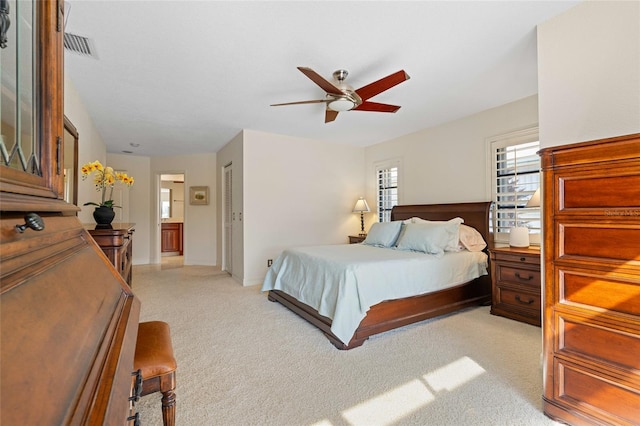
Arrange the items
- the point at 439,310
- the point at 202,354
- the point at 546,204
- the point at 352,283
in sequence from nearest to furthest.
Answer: the point at 546,204
the point at 202,354
the point at 352,283
the point at 439,310

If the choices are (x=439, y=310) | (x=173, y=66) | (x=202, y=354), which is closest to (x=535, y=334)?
(x=439, y=310)

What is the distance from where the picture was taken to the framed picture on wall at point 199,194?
6359 mm

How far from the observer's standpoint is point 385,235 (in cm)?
392

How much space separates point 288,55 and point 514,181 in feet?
9.68

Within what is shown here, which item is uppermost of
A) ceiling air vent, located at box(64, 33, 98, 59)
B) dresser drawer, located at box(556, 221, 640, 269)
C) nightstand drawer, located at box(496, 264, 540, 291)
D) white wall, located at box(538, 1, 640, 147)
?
ceiling air vent, located at box(64, 33, 98, 59)

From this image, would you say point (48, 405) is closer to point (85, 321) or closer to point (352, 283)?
point (85, 321)

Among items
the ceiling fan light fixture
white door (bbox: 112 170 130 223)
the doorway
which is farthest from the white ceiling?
the doorway

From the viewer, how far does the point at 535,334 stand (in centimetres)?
267

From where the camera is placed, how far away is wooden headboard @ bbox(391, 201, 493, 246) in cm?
367

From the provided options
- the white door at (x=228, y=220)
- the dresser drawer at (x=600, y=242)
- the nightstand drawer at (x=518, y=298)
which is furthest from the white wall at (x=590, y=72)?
the white door at (x=228, y=220)

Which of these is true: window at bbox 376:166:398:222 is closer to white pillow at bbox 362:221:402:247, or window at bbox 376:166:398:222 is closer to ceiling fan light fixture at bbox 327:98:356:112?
white pillow at bbox 362:221:402:247

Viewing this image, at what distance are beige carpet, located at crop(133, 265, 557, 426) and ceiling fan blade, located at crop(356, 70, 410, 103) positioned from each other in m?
2.20

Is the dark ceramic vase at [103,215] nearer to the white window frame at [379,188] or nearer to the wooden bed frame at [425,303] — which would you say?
the wooden bed frame at [425,303]

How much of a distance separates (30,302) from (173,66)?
2.71 m
